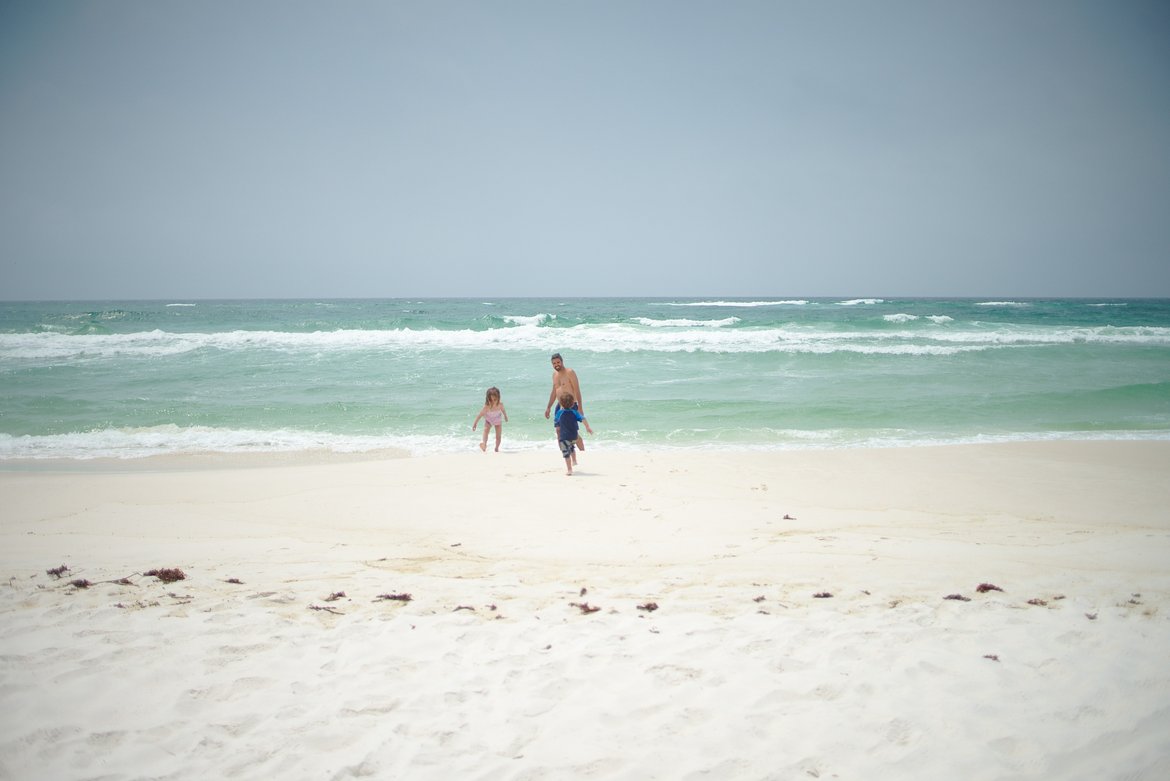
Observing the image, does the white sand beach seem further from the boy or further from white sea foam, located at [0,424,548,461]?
white sea foam, located at [0,424,548,461]

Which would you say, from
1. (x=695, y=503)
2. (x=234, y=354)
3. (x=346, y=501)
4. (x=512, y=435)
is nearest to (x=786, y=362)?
(x=512, y=435)

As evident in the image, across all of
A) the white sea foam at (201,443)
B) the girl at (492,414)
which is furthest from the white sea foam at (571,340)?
the girl at (492,414)

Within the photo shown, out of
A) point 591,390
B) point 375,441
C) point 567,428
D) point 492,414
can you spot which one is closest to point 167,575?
point 567,428

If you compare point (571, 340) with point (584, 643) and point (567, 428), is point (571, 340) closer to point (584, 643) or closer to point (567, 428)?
point (567, 428)

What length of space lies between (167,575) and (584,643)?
334 cm

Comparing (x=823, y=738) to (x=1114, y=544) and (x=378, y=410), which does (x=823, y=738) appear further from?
(x=378, y=410)

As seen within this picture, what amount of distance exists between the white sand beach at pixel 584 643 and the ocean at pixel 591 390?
4.94m

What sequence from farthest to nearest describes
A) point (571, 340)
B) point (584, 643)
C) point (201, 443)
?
point (571, 340), point (201, 443), point (584, 643)

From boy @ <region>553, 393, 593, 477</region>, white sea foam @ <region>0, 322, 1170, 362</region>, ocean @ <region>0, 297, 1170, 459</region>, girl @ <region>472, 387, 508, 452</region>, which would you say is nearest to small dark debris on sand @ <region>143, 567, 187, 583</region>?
boy @ <region>553, 393, 593, 477</region>

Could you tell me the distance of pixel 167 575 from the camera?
4.52 m

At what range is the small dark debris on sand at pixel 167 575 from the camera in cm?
448

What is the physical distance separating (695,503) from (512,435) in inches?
232

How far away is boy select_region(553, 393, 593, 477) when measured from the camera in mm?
8742

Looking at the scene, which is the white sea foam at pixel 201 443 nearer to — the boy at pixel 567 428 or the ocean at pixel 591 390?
the ocean at pixel 591 390
